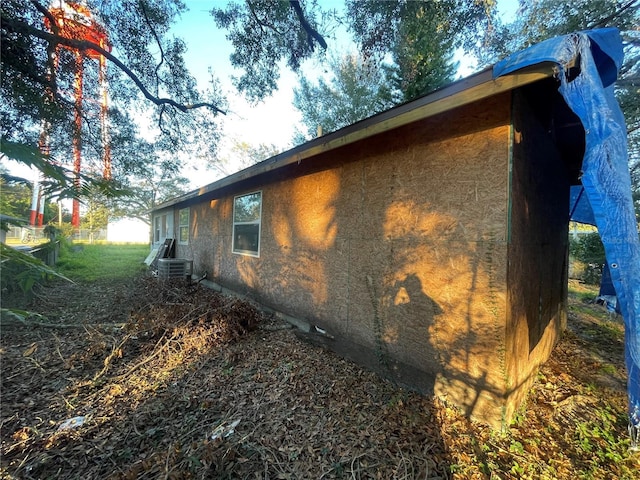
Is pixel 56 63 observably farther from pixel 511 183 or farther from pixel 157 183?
pixel 157 183

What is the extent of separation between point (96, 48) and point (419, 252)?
775cm

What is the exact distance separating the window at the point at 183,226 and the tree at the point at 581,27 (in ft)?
35.0

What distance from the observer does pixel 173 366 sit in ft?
11.0

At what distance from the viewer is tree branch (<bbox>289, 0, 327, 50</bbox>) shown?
590cm

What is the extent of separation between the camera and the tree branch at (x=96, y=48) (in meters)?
4.54

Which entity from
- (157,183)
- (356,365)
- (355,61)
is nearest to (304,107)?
(355,61)

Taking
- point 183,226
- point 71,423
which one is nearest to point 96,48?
point 183,226

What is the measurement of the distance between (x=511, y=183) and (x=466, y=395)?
1.95 metres

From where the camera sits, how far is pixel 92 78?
20.7ft

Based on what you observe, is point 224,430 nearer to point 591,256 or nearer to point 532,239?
point 532,239

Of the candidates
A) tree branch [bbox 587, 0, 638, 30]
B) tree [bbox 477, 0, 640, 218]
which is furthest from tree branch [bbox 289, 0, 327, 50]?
tree branch [bbox 587, 0, 638, 30]

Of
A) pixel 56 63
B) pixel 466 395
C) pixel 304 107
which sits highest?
pixel 304 107

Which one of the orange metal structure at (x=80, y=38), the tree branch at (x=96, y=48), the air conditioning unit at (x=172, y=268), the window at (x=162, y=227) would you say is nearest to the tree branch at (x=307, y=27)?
the tree branch at (x=96, y=48)

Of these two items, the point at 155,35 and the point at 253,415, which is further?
the point at 155,35
